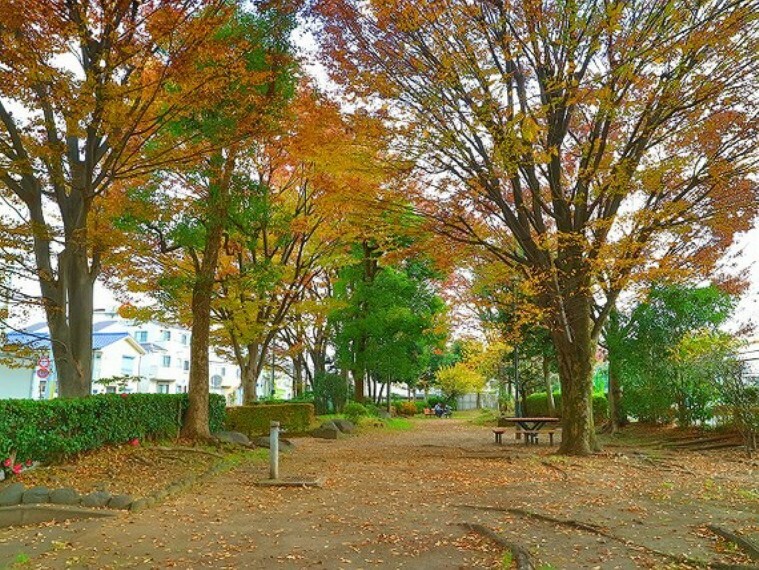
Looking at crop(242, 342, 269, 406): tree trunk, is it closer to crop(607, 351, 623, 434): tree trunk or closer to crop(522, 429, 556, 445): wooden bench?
crop(522, 429, 556, 445): wooden bench

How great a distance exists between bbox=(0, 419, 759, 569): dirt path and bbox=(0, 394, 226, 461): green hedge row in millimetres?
1965

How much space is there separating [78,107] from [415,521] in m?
6.83

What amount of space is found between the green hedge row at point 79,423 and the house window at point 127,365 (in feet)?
89.3

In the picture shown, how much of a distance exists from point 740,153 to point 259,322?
12742 mm

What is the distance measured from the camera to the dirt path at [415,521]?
169 inches

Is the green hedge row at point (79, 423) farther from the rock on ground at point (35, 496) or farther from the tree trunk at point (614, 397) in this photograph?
the tree trunk at point (614, 397)

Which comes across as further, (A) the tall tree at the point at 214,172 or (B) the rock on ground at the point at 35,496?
(A) the tall tree at the point at 214,172

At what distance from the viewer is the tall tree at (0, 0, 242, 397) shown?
7.51m

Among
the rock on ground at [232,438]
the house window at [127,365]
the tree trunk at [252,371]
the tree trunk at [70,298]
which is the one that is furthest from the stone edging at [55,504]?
the house window at [127,365]

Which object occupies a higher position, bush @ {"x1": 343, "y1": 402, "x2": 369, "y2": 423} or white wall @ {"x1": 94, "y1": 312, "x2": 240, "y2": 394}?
white wall @ {"x1": 94, "y1": 312, "x2": 240, "y2": 394}

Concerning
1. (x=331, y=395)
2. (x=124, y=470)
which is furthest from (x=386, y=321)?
(x=124, y=470)

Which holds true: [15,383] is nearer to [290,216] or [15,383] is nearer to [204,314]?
[290,216]

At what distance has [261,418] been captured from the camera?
53.4 feet

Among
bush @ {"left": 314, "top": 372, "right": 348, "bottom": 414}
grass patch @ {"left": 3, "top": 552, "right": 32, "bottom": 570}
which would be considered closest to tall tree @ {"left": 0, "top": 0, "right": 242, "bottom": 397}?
grass patch @ {"left": 3, "top": 552, "right": 32, "bottom": 570}
